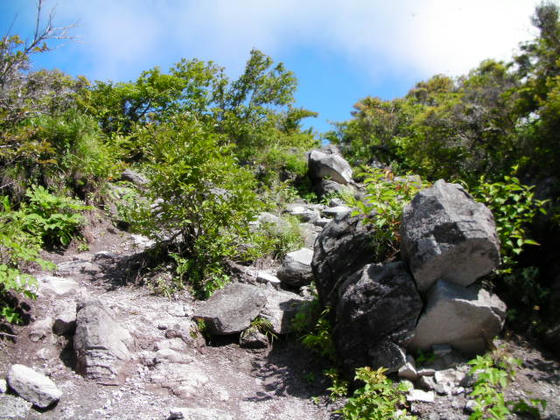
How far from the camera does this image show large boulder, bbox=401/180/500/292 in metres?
3.98

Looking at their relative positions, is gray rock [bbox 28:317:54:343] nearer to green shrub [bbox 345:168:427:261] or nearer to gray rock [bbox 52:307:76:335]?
gray rock [bbox 52:307:76:335]

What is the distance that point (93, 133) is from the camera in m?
8.14

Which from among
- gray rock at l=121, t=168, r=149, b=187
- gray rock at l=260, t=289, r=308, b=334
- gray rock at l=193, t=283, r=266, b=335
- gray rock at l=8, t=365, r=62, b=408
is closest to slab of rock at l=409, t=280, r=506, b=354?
gray rock at l=260, t=289, r=308, b=334

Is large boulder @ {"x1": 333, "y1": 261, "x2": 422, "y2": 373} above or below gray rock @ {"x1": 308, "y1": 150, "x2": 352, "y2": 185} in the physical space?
below

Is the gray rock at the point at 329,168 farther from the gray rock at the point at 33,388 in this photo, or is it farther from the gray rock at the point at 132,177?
the gray rock at the point at 33,388

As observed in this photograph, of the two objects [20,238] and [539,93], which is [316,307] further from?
[539,93]

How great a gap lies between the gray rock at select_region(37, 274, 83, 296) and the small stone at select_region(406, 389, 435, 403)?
4.27m

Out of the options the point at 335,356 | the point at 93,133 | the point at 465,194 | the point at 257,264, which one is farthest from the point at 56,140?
the point at 465,194

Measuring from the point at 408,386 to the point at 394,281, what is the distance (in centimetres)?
103

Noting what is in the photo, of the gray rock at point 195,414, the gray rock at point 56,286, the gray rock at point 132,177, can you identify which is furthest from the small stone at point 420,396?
the gray rock at point 132,177

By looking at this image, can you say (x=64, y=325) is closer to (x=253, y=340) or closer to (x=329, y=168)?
(x=253, y=340)

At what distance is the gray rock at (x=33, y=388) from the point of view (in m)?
3.45

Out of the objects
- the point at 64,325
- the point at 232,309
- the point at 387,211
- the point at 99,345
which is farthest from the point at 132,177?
the point at 387,211

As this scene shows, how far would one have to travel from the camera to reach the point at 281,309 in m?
5.85
